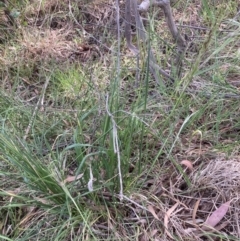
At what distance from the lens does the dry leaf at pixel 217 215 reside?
1.72 metres

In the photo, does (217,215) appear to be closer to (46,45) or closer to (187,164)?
(187,164)

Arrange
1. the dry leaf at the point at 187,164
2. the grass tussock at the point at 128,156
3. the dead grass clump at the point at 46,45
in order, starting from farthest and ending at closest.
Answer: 1. the dead grass clump at the point at 46,45
2. the dry leaf at the point at 187,164
3. the grass tussock at the point at 128,156

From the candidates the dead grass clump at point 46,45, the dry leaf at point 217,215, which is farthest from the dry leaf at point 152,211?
the dead grass clump at point 46,45

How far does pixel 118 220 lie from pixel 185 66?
36.3 inches

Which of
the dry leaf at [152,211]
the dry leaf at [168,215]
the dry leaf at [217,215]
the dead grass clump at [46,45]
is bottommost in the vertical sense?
the dry leaf at [217,215]

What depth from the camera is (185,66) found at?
234 cm

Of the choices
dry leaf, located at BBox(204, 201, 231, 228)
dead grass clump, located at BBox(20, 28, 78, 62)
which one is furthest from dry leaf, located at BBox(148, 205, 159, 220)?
dead grass clump, located at BBox(20, 28, 78, 62)

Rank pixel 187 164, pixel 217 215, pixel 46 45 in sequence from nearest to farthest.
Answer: pixel 217 215, pixel 187 164, pixel 46 45

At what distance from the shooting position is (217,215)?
1732 millimetres

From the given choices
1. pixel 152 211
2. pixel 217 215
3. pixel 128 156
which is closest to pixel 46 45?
pixel 128 156

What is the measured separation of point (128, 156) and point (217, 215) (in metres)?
0.38

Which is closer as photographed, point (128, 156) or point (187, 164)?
point (128, 156)

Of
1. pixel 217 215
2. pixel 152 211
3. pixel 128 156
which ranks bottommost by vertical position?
pixel 217 215

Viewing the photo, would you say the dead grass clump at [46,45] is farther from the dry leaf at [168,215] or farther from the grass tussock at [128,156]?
the dry leaf at [168,215]
